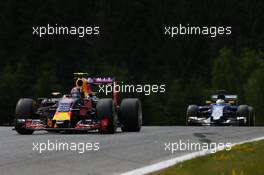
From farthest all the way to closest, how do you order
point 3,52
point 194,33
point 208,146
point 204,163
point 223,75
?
point 194,33 → point 3,52 → point 223,75 → point 208,146 → point 204,163

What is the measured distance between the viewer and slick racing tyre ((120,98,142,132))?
2259 centimetres

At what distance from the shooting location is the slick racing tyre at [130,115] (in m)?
22.6

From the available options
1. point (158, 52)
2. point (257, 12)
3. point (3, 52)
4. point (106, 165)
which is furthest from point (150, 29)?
point (106, 165)

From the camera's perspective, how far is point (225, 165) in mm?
11641

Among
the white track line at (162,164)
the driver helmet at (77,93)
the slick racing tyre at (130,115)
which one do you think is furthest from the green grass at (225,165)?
the driver helmet at (77,93)

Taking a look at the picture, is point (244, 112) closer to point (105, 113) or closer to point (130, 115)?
point (130, 115)

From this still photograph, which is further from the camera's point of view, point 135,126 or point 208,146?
point 135,126

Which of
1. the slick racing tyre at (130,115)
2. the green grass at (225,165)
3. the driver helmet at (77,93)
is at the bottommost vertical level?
the green grass at (225,165)

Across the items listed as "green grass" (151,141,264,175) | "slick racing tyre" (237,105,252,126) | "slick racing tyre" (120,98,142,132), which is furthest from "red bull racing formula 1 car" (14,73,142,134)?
"slick racing tyre" (237,105,252,126)

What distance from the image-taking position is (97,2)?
5743 inches

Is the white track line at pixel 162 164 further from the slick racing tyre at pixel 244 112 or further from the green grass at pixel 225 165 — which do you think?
the slick racing tyre at pixel 244 112

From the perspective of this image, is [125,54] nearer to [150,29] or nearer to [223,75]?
[150,29]

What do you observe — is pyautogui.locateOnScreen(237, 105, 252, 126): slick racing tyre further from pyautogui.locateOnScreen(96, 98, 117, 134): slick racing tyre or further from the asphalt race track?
the asphalt race track

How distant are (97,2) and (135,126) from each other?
124 meters
